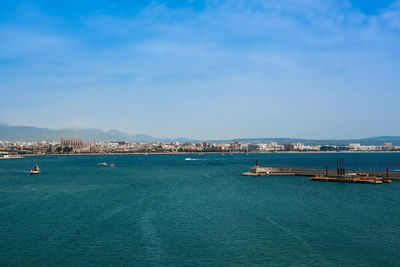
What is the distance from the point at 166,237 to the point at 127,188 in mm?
21547

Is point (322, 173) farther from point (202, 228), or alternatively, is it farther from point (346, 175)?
point (202, 228)

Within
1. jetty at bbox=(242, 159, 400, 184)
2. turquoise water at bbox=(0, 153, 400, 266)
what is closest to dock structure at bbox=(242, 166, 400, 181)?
jetty at bbox=(242, 159, 400, 184)

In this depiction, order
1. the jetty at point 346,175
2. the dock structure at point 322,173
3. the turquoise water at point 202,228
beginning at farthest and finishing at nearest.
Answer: the dock structure at point 322,173 → the jetty at point 346,175 → the turquoise water at point 202,228

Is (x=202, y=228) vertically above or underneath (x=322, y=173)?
underneath

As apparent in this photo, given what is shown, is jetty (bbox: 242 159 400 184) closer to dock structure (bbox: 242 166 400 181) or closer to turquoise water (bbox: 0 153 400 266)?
dock structure (bbox: 242 166 400 181)

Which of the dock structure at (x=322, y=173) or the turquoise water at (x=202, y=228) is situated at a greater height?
the dock structure at (x=322, y=173)

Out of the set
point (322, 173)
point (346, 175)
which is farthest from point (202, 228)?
point (322, 173)

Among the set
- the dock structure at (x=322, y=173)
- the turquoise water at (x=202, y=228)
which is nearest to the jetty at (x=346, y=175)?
the dock structure at (x=322, y=173)

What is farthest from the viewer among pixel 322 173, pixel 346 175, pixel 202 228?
pixel 322 173

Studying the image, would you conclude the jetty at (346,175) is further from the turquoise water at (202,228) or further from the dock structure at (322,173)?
the turquoise water at (202,228)

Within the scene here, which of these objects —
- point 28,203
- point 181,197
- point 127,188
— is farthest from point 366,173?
point 28,203

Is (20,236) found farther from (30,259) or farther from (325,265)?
(325,265)

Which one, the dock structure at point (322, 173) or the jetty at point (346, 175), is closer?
the jetty at point (346, 175)

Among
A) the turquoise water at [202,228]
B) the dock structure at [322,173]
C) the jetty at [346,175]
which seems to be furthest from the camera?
the dock structure at [322,173]
